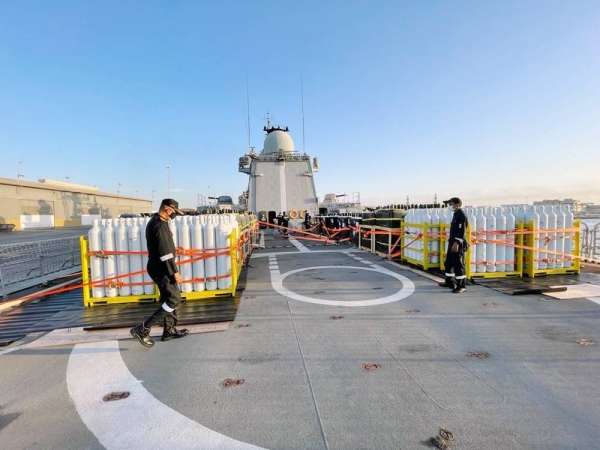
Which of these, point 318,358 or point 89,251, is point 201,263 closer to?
point 89,251

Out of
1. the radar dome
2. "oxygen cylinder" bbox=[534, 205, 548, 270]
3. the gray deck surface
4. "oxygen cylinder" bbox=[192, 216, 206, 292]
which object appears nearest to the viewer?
the gray deck surface

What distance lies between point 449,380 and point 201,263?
14.8 ft

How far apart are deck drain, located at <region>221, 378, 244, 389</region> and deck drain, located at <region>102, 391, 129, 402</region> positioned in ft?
2.97

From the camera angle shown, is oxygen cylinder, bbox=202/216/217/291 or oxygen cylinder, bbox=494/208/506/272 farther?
oxygen cylinder, bbox=494/208/506/272

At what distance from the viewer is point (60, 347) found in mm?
4035

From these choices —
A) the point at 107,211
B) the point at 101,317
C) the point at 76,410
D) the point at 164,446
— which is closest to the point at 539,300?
the point at 164,446

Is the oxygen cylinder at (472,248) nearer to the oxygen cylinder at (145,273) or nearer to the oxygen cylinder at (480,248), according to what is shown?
the oxygen cylinder at (480,248)

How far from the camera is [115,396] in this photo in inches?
113

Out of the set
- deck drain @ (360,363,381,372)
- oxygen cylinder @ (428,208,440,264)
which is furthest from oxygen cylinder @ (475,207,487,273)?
deck drain @ (360,363,381,372)

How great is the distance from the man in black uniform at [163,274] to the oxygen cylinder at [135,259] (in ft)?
5.61

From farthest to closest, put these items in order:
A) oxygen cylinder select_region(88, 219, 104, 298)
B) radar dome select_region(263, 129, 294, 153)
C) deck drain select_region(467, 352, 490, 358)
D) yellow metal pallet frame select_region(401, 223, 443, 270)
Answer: radar dome select_region(263, 129, 294, 153) < yellow metal pallet frame select_region(401, 223, 443, 270) < oxygen cylinder select_region(88, 219, 104, 298) < deck drain select_region(467, 352, 490, 358)

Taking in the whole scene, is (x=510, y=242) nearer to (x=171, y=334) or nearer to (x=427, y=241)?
(x=427, y=241)

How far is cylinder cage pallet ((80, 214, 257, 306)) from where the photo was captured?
5.54 metres

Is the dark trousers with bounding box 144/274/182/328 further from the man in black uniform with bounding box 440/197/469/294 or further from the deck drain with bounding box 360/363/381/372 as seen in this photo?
the man in black uniform with bounding box 440/197/469/294
